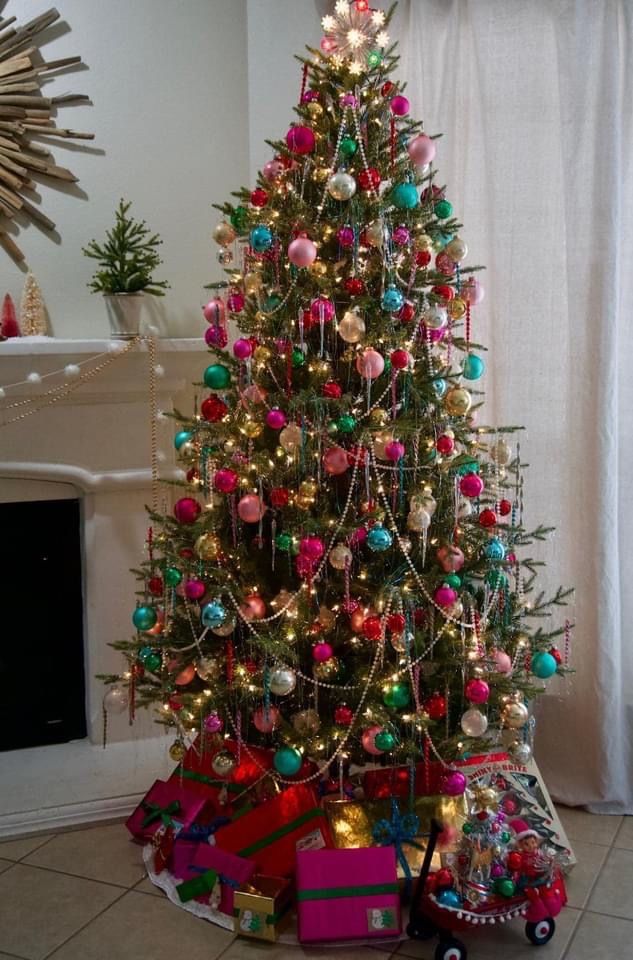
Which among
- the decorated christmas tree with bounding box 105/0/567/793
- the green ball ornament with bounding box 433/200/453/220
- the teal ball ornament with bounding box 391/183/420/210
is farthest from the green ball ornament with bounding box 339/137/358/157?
the green ball ornament with bounding box 433/200/453/220

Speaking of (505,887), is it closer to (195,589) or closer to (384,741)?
(384,741)

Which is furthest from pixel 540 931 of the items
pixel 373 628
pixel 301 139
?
pixel 301 139

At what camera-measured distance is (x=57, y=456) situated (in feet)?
9.48

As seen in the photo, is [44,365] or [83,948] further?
[44,365]

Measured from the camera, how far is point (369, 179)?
87.1 inches

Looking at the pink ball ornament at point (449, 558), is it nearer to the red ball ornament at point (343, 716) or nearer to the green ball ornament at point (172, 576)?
the red ball ornament at point (343, 716)

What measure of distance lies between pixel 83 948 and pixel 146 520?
1.25m

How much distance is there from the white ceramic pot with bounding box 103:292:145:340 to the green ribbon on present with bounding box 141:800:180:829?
127cm

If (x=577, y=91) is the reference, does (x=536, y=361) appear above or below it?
below

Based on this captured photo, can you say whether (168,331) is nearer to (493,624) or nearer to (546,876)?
(493,624)

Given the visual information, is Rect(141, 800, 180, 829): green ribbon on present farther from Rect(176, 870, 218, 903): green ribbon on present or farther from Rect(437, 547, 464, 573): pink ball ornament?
Rect(437, 547, 464, 573): pink ball ornament

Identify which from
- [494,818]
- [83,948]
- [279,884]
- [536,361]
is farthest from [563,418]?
[83,948]

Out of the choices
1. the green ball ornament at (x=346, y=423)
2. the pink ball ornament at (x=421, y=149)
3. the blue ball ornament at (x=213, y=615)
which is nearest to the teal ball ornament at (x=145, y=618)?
the blue ball ornament at (x=213, y=615)

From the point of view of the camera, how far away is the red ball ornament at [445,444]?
7.35ft
